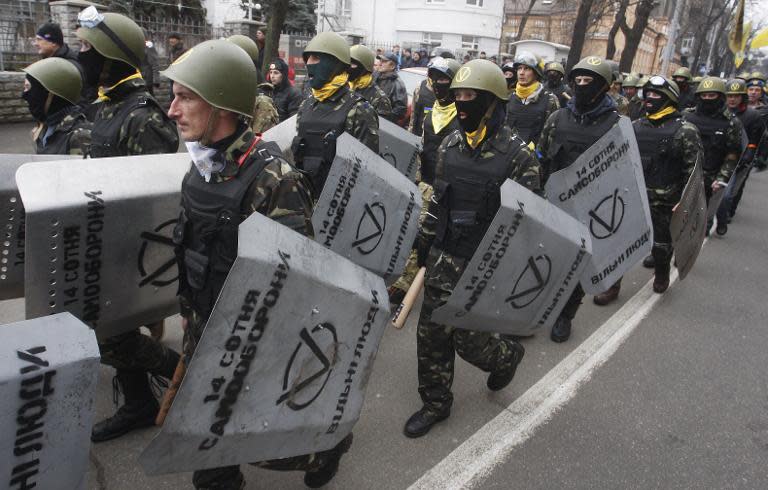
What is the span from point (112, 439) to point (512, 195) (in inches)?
95.0

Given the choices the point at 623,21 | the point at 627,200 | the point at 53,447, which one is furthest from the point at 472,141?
the point at 623,21

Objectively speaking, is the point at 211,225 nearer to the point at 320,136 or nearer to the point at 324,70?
the point at 320,136

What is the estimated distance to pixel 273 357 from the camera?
1.81 meters

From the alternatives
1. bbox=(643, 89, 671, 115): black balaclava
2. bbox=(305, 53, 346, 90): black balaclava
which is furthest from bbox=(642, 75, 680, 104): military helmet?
bbox=(305, 53, 346, 90): black balaclava

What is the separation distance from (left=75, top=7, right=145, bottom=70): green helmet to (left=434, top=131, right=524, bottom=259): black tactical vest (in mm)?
1869

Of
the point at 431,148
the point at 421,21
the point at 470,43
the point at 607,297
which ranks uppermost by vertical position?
the point at 421,21

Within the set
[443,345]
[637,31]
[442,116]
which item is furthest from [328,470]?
[637,31]

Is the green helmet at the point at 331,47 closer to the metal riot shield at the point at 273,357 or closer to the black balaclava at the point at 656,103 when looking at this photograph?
the black balaclava at the point at 656,103

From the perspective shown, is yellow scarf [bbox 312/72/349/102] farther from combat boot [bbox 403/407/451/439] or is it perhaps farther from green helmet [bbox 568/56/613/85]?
combat boot [bbox 403/407/451/439]

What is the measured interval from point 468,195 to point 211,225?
59.7 inches

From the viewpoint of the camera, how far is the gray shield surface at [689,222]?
4.51 meters

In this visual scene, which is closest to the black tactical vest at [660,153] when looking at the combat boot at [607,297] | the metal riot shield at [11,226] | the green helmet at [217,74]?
the combat boot at [607,297]

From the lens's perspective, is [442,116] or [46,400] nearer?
[46,400]

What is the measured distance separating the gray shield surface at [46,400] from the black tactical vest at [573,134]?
3.81 metres
